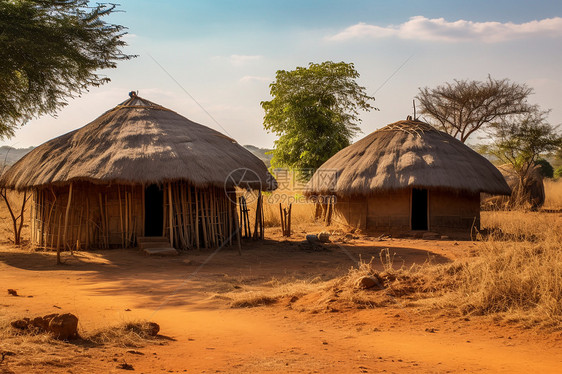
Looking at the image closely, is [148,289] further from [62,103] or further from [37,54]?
[62,103]

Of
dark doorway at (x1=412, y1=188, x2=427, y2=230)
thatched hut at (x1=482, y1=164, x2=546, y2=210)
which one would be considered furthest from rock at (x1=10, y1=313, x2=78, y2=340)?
thatched hut at (x1=482, y1=164, x2=546, y2=210)

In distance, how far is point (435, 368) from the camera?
12.5 ft

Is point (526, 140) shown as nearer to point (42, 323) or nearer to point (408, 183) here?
point (408, 183)

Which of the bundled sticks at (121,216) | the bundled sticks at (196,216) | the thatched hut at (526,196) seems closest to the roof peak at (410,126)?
the thatched hut at (526,196)

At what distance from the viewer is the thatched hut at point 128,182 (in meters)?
10.4

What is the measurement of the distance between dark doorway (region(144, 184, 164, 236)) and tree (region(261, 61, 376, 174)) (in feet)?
36.4

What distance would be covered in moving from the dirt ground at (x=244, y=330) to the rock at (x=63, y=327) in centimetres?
13

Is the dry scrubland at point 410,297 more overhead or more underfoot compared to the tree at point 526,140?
more underfoot

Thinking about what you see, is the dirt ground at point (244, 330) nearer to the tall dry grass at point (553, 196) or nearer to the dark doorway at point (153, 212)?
the dark doorway at point (153, 212)

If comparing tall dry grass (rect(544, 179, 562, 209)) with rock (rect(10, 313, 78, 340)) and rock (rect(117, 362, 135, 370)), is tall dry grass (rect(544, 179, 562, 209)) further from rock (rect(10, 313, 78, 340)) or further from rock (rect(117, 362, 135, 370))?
rock (rect(117, 362, 135, 370))

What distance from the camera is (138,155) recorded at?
10625 millimetres

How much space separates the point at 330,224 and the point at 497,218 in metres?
4.84

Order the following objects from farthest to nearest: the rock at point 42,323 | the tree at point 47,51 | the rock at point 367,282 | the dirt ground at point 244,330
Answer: the tree at point 47,51 < the rock at point 367,282 < the rock at point 42,323 < the dirt ground at point 244,330

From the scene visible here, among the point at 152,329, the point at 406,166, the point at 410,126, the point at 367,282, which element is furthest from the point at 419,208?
the point at 152,329
